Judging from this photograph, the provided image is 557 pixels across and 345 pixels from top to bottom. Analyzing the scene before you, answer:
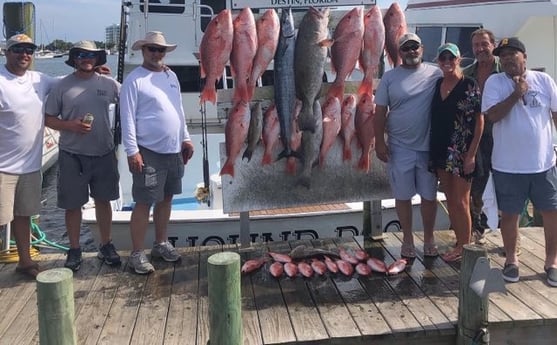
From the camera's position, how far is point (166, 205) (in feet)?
14.7

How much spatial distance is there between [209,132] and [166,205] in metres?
4.59

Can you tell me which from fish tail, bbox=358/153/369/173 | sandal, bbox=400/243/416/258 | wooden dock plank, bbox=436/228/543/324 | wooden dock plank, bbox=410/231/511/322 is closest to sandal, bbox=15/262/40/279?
fish tail, bbox=358/153/369/173

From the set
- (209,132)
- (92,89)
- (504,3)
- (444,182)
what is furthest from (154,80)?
(504,3)

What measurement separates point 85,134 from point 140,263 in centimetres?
102

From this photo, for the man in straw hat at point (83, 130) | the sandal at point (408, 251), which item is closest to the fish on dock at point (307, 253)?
the sandal at point (408, 251)

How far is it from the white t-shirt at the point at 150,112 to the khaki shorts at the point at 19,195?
72cm

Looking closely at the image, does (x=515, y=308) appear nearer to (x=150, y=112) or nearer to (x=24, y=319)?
(x=150, y=112)

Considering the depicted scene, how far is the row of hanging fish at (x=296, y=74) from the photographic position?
4262 millimetres

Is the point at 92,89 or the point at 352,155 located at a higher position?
the point at 92,89

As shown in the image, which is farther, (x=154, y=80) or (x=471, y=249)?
(x=154, y=80)

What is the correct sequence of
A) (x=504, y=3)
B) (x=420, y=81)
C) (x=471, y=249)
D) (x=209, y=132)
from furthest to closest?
(x=209, y=132) → (x=504, y=3) → (x=420, y=81) → (x=471, y=249)

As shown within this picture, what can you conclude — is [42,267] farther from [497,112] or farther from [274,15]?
[497,112]

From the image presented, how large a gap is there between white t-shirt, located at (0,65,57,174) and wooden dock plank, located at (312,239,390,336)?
7.51 feet

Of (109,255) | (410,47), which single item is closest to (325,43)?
(410,47)
